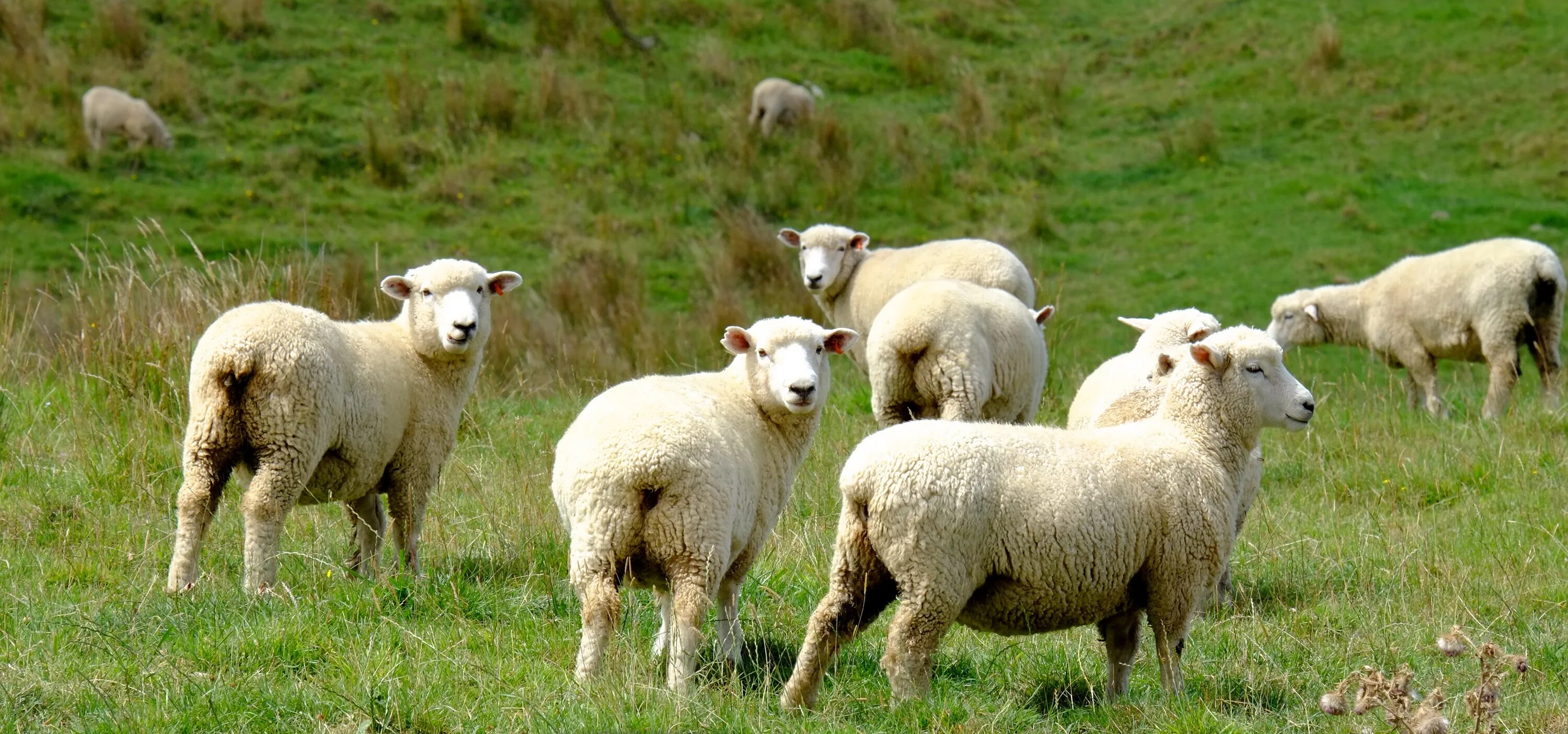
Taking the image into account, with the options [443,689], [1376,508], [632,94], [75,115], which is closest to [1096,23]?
[632,94]

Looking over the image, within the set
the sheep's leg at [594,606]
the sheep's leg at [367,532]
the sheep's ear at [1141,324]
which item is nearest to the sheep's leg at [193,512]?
the sheep's leg at [367,532]

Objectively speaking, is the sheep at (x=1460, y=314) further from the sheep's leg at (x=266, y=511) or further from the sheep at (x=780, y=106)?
the sheep's leg at (x=266, y=511)

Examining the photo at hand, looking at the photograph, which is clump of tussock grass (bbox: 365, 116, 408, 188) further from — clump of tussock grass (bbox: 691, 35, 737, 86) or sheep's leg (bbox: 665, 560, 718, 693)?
sheep's leg (bbox: 665, 560, 718, 693)

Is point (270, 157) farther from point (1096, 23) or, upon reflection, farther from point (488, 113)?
point (1096, 23)

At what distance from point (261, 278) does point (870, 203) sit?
26.9 feet

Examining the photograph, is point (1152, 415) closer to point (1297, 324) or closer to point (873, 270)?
point (873, 270)

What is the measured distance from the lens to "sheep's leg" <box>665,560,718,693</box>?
436 cm

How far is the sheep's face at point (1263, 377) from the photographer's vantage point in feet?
16.1

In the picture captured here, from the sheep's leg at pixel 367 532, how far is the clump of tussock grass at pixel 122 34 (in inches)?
505

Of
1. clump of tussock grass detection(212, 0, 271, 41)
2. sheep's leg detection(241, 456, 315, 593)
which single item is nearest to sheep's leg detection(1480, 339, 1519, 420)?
sheep's leg detection(241, 456, 315, 593)

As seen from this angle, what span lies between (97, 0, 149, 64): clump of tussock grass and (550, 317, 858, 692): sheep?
14405mm

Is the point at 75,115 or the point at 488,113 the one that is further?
the point at 488,113

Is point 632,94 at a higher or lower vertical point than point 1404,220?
higher

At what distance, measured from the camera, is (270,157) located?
50.6 ft
